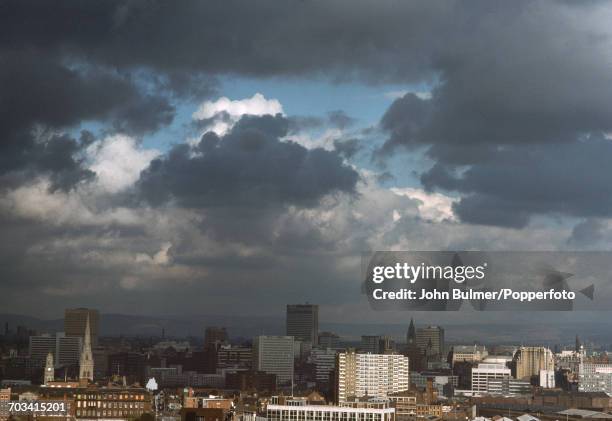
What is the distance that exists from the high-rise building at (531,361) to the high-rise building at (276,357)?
756 cm

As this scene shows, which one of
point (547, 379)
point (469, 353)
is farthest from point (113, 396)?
point (547, 379)

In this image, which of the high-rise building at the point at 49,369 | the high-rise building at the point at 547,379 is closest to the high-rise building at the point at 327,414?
the high-rise building at the point at 49,369

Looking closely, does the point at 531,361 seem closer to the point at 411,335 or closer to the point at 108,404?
the point at 411,335

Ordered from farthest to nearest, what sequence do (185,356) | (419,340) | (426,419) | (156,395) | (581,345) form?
(185,356)
(419,340)
(581,345)
(156,395)
(426,419)

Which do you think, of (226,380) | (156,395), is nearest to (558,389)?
(226,380)

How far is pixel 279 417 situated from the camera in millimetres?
29297

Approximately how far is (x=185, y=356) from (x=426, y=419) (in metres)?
13.6

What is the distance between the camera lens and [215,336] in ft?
139

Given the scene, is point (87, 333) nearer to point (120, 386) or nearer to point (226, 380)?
point (120, 386)

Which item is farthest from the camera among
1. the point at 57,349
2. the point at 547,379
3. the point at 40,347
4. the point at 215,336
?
the point at 547,379

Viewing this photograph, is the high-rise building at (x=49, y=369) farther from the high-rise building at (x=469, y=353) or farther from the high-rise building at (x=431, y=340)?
the high-rise building at (x=469, y=353)

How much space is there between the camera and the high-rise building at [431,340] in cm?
3984

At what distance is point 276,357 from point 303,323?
3515 millimetres

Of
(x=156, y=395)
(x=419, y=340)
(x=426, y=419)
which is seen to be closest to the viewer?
(x=426, y=419)
